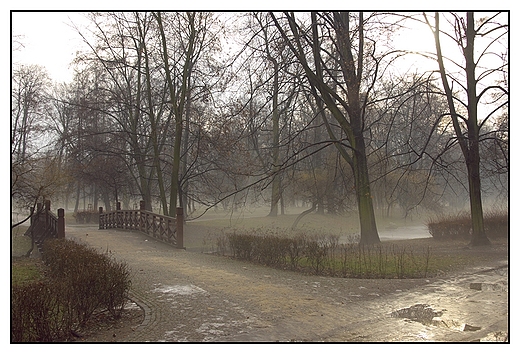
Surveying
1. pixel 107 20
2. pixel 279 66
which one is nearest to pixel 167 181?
pixel 107 20

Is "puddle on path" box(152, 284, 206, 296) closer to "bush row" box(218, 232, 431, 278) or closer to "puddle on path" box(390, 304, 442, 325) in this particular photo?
"bush row" box(218, 232, 431, 278)

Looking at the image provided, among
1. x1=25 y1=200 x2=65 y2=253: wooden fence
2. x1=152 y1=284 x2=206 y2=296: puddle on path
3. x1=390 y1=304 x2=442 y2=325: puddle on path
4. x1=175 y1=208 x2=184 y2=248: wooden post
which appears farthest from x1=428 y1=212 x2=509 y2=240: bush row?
x1=25 y1=200 x2=65 y2=253: wooden fence

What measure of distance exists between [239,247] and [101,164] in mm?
19416

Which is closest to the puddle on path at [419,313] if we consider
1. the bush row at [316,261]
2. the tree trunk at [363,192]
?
the bush row at [316,261]

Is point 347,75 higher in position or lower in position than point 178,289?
higher

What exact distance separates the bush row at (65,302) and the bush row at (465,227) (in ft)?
58.2

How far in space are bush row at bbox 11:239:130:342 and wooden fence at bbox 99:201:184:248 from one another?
30.3 ft

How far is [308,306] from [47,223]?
1757 centimetres

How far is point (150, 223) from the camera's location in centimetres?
2075

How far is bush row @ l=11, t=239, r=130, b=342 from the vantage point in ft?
19.0

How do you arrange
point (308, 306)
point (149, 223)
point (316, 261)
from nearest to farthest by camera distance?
point (308, 306) < point (316, 261) < point (149, 223)

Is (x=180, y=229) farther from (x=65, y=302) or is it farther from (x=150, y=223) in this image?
(x=65, y=302)

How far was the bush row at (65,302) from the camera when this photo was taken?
5.79 meters


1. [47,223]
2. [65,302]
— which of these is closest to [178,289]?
[65,302]
